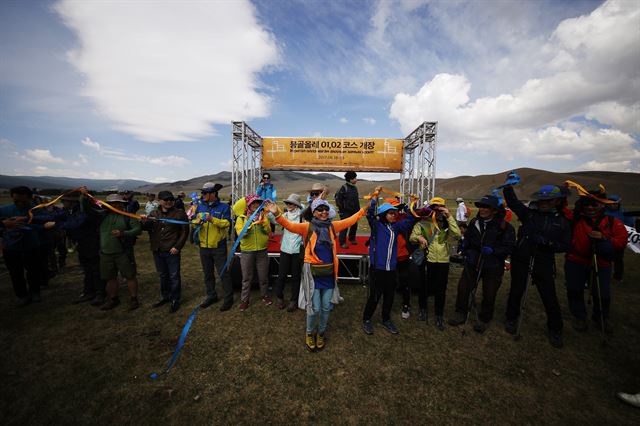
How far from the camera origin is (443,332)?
439cm

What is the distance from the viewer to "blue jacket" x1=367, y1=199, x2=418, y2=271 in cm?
394

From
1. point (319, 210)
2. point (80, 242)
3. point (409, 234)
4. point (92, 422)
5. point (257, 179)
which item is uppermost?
point (257, 179)

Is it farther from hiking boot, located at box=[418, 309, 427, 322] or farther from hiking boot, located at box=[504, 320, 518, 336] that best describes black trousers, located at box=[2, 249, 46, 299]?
hiking boot, located at box=[504, 320, 518, 336]

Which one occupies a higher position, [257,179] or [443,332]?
[257,179]

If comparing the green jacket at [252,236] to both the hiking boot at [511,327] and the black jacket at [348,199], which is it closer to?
the black jacket at [348,199]

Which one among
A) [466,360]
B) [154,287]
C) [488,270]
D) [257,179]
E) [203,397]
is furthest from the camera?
[257,179]

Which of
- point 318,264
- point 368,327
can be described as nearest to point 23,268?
point 318,264

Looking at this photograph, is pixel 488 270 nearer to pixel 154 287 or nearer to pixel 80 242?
pixel 154 287

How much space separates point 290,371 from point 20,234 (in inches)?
234

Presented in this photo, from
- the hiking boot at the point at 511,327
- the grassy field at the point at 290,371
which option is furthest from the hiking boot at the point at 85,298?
the hiking boot at the point at 511,327

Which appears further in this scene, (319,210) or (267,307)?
(267,307)

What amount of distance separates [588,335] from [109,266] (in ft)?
29.5

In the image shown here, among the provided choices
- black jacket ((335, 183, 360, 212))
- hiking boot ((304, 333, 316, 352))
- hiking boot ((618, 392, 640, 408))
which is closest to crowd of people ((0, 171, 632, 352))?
hiking boot ((304, 333, 316, 352))

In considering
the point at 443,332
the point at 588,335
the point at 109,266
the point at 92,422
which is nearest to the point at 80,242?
the point at 109,266
